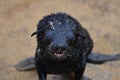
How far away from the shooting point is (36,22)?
9.10 meters

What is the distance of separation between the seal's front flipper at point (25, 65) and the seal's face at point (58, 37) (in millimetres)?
1125

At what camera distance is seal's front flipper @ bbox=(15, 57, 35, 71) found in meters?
7.19

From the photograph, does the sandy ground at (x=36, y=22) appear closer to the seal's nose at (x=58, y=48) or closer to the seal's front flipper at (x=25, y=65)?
the seal's front flipper at (x=25, y=65)

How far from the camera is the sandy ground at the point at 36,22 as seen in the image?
7102 millimetres

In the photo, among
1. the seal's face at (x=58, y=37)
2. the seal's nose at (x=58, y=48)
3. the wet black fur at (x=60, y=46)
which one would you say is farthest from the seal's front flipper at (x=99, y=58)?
the seal's nose at (x=58, y=48)

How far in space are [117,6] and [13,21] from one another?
7.77 ft

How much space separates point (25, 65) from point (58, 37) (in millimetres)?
1805

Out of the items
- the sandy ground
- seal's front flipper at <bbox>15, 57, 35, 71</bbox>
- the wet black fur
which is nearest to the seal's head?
the wet black fur

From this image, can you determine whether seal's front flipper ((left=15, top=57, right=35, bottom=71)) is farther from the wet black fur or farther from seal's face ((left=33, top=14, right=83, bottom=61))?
seal's face ((left=33, top=14, right=83, bottom=61))

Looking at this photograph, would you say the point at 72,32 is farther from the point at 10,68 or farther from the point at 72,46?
the point at 10,68

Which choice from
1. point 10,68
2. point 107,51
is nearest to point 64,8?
point 107,51

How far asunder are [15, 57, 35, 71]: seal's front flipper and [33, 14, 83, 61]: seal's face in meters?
1.13

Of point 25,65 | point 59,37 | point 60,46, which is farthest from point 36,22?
point 60,46

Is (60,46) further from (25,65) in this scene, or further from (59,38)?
(25,65)
